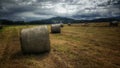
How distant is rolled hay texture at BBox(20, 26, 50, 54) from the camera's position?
909 centimetres

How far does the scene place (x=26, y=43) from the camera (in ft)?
29.8

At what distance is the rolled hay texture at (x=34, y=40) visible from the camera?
358 inches

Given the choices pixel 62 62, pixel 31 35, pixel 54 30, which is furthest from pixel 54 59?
pixel 54 30

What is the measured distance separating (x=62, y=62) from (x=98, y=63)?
1.82 meters

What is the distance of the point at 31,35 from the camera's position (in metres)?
9.22

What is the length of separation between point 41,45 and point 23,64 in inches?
87.5

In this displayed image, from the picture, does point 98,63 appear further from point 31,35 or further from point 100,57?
point 31,35

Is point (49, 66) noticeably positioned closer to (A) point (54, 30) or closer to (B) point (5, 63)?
(B) point (5, 63)

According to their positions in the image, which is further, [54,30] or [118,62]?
[54,30]

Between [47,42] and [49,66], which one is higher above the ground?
[47,42]

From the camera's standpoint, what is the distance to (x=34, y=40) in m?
9.23

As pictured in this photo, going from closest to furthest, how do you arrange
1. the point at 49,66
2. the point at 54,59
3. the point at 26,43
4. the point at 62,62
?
the point at 49,66
the point at 62,62
the point at 54,59
the point at 26,43

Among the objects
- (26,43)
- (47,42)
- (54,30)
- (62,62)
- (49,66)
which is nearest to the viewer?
(49,66)

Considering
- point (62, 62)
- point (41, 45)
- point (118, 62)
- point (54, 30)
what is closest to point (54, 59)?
point (62, 62)
